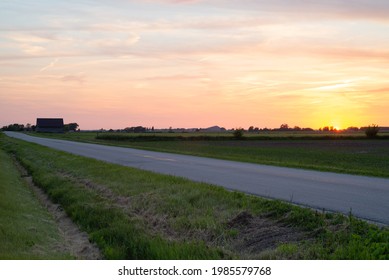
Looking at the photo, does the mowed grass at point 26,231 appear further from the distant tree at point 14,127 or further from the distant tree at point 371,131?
the distant tree at point 14,127

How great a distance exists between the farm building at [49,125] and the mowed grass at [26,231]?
146651 mm

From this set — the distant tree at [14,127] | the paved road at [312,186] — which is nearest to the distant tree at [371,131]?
the paved road at [312,186]

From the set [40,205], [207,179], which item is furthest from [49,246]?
[207,179]

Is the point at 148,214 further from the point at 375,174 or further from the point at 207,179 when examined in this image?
the point at 375,174

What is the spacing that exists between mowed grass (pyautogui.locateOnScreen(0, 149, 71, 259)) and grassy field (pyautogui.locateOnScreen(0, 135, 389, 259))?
76 centimetres

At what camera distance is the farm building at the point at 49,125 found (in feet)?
521

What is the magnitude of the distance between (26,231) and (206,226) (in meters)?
3.75

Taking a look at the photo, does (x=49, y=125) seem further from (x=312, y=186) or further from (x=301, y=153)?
(x=312, y=186)

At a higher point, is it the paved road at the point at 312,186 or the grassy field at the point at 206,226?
the paved road at the point at 312,186

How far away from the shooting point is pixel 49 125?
525ft

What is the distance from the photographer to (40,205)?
1656 centimetres

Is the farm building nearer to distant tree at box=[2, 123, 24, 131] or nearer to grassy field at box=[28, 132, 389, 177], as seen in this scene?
distant tree at box=[2, 123, 24, 131]

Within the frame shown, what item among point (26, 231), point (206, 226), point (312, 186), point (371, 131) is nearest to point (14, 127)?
point (371, 131)
